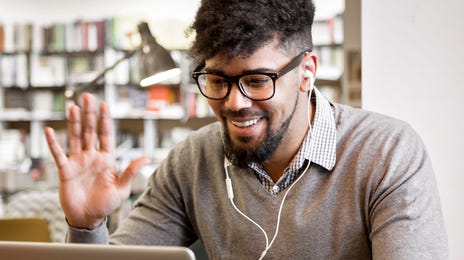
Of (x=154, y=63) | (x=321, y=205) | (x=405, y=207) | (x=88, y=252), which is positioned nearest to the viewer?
(x=88, y=252)

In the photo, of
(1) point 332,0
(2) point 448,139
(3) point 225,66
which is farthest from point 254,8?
(1) point 332,0

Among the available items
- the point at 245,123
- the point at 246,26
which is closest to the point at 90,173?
the point at 245,123

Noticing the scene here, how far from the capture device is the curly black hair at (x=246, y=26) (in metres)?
1.19

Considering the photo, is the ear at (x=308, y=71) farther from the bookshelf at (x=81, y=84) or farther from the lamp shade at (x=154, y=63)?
the bookshelf at (x=81, y=84)

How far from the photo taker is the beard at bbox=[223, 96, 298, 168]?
4.15 feet

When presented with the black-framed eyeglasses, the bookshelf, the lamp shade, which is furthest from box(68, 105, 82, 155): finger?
the bookshelf

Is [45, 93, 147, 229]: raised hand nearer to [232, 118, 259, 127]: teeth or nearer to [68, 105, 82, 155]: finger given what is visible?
[68, 105, 82, 155]: finger

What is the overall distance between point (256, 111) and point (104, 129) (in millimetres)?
317

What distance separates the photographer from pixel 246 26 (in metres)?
1.19

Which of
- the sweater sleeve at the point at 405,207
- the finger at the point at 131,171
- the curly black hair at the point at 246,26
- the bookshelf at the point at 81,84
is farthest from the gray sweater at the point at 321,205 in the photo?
the bookshelf at the point at 81,84

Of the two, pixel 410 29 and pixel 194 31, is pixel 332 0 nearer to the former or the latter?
pixel 410 29

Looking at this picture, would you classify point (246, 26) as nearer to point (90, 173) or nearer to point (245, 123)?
point (245, 123)

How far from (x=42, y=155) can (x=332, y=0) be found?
3079 millimetres

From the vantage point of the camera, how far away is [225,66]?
1.20 m
